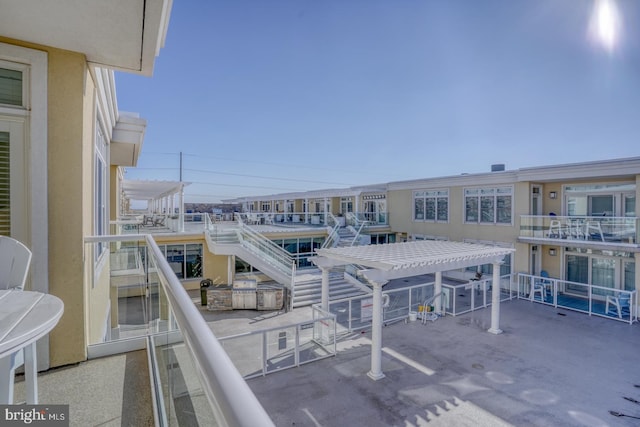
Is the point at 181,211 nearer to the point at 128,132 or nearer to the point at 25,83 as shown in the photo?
the point at 128,132

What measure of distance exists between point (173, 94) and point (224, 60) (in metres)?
8.17

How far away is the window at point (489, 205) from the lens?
15078mm

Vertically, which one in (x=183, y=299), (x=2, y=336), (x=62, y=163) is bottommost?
(x=2, y=336)

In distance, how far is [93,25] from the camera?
2475mm

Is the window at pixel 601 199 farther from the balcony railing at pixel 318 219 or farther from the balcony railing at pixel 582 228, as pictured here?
the balcony railing at pixel 318 219

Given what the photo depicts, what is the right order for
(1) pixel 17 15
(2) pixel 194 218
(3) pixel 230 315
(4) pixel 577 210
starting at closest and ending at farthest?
1. (1) pixel 17 15
2. (3) pixel 230 315
3. (4) pixel 577 210
4. (2) pixel 194 218

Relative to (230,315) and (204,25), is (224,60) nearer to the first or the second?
(204,25)

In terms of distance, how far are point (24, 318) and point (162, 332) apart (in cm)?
100

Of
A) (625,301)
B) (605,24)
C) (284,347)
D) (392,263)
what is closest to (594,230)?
(625,301)

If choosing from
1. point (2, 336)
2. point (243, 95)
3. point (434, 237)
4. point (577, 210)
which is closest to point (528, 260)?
point (577, 210)

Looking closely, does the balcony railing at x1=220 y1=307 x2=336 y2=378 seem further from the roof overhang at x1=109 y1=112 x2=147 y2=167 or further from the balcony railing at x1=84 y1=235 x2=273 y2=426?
the roof overhang at x1=109 y1=112 x2=147 y2=167

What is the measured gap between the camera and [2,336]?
1.05 m

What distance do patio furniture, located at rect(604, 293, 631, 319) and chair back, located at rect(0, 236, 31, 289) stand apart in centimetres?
1604

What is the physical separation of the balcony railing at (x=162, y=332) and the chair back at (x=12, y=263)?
72 centimetres
